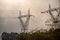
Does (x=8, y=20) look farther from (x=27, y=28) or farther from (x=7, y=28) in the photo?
(x=27, y=28)

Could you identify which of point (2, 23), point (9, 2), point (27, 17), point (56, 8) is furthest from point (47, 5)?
point (2, 23)

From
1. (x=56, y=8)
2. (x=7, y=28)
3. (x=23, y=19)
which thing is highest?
(x=56, y=8)

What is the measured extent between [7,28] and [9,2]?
0.48 meters

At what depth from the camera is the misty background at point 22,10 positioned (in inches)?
99.4

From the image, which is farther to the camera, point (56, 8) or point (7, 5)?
point (7, 5)

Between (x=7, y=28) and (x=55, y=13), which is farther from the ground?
(x=55, y=13)

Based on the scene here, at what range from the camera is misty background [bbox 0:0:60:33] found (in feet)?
8.28

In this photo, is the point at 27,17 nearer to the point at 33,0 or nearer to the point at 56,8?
the point at 33,0

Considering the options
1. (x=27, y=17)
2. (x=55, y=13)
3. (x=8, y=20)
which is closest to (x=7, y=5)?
(x=8, y=20)

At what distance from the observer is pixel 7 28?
2662 mm

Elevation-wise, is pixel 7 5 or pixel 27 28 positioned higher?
pixel 7 5

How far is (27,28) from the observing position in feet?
8.41

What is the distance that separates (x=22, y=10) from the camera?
2.63 metres

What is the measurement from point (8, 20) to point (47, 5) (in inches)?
29.5
